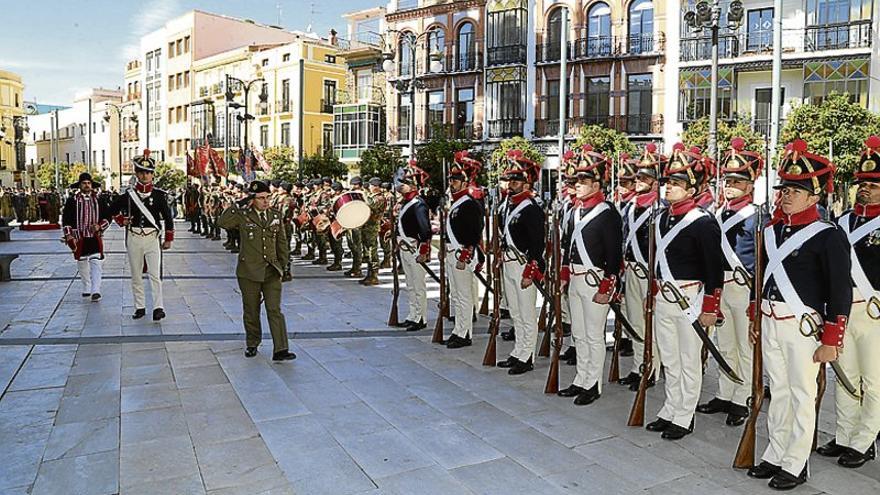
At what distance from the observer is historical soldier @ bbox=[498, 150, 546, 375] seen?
7.23m

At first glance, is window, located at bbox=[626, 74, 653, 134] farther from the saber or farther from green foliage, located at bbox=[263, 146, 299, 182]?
the saber

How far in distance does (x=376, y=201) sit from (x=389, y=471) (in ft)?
30.9

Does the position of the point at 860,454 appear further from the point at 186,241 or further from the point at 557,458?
the point at 186,241

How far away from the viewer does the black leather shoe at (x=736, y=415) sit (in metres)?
5.84

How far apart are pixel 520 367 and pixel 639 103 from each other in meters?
27.5

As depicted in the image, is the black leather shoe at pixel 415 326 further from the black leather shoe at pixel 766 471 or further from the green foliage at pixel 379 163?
the green foliage at pixel 379 163

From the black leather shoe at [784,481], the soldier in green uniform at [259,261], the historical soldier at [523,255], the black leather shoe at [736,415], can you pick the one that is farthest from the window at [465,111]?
the black leather shoe at [784,481]

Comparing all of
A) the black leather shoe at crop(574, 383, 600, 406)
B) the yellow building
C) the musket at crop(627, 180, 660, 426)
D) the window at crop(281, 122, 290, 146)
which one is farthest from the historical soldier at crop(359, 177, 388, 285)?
the yellow building

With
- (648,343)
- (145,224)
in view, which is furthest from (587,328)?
(145,224)

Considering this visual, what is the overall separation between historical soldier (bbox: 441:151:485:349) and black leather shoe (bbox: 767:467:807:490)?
13.8 ft

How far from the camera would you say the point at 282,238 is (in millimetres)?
7879

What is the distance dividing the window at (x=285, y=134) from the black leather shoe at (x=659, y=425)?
45666mm

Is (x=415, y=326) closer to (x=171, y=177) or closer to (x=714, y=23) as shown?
(x=714, y=23)

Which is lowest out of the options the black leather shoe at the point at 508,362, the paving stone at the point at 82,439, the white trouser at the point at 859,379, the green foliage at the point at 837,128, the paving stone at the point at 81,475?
the paving stone at the point at 81,475
